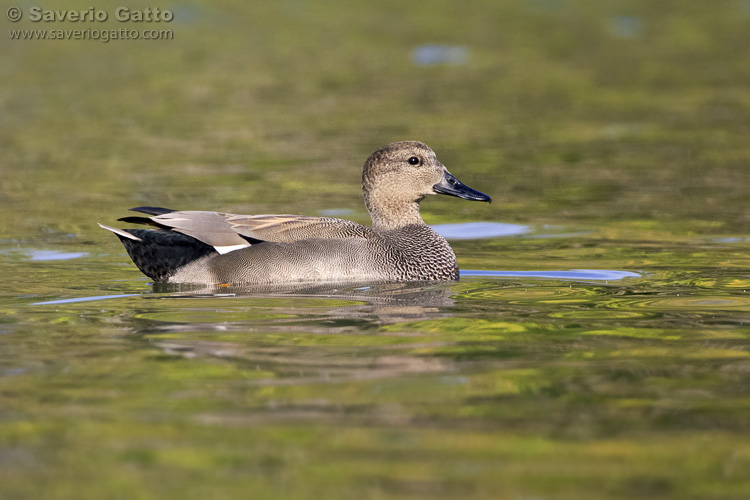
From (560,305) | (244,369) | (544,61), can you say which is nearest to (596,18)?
(544,61)

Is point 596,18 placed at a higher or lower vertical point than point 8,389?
higher

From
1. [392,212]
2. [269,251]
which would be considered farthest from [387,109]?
[269,251]

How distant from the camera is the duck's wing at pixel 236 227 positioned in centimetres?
843

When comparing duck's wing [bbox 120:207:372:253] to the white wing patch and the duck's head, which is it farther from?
the duck's head

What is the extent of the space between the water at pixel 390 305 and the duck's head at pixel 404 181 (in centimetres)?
66

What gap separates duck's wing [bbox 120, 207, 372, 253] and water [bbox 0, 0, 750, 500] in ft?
1.24

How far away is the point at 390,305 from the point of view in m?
7.71

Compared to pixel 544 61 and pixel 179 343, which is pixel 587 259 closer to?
pixel 179 343

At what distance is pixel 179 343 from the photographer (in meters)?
6.37

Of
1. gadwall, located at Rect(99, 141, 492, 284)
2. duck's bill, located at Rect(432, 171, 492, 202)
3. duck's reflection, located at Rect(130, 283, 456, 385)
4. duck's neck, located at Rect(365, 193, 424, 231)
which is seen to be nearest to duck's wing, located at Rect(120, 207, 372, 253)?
gadwall, located at Rect(99, 141, 492, 284)

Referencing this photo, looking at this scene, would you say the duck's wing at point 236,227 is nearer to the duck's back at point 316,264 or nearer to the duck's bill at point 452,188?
the duck's back at point 316,264

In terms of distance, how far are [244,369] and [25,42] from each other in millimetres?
20854

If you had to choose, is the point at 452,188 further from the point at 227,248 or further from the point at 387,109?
the point at 387,109

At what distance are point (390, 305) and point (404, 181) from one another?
74.0 inches
